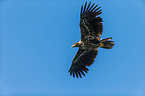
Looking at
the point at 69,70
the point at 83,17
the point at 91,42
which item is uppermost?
the point at 83,17

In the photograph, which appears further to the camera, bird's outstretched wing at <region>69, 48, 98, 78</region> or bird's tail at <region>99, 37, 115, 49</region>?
bird's outstretched wing at <region>69, 48, 98, 78</region>

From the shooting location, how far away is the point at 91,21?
15.2m

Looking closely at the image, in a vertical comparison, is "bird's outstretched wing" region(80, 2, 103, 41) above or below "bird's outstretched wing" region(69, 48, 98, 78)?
above

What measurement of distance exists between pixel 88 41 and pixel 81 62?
2.23m

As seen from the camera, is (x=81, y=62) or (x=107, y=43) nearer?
(x=107, y=43)

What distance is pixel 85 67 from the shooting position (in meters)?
17.1

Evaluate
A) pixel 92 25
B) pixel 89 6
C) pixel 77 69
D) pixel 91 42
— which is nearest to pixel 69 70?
pixel 77 69

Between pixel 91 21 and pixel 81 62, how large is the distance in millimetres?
3781

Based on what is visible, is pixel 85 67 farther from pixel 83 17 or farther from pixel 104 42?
pixel 83 17

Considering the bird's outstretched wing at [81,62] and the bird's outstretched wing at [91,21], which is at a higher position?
the bird's outstretched wing at [91,21]

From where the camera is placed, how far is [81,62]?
17328mm

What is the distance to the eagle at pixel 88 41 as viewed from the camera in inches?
595

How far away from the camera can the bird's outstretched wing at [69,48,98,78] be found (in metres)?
16.9

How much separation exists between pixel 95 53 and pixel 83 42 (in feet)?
4.45
